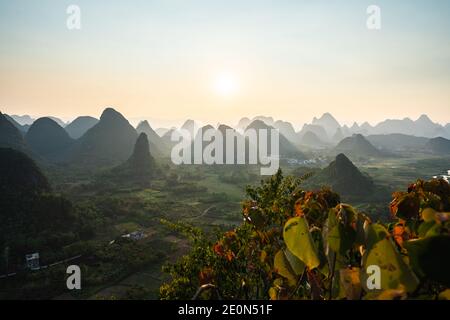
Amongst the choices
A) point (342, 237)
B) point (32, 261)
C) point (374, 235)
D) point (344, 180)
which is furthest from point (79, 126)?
point (374, 235)

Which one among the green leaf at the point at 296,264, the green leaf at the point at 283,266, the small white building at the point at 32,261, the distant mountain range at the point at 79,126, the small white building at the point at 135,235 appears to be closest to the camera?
the green leaf at the point at 296,264

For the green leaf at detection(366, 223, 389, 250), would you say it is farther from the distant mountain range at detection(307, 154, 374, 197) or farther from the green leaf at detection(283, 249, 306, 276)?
the distant mountain range at detection(307, 154, 374, 197)

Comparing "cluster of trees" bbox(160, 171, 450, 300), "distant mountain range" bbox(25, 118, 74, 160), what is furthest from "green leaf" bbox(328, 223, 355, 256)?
"distant mountain range" bbox(25, 118, 74, 160)

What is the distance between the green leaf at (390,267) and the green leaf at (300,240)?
0.24m

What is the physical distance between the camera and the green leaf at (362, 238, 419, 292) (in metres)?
0.97

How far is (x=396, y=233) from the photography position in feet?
5.93

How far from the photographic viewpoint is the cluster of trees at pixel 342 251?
0.99 meters

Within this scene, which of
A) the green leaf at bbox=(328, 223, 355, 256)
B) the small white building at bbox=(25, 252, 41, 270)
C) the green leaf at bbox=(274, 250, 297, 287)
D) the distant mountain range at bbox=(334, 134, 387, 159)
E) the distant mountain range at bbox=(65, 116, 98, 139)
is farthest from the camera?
the distant mountain range at bbox=(65, 116, 98, 139)

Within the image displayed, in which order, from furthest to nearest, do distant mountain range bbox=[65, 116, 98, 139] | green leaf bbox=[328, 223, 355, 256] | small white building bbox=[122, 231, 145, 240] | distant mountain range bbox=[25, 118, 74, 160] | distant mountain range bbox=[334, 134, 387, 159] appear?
distant mountain range bbox=[65, 116, 98, 139]
distant mountain range bbox=[334, 134, 387, 159]
distant mountain range bbox=[25, 118, 74, 160]
small white building bbox=[122, 231, 145, 240]
green leaf bbox=[328, 223, 355, 256]

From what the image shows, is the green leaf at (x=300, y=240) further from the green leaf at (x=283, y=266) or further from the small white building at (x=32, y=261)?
the small white building at (x=32, y=261)

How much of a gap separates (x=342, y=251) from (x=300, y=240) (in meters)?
0.16

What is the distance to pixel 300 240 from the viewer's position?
1272 mm

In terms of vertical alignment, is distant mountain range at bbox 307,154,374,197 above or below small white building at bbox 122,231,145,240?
above

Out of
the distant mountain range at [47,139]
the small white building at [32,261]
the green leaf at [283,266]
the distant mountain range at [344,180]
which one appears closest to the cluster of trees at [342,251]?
the green leaf at [283,266]
